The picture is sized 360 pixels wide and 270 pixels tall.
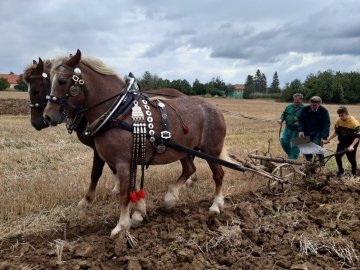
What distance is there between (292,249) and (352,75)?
65.6 meters

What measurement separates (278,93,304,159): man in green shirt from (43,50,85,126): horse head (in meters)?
5.69

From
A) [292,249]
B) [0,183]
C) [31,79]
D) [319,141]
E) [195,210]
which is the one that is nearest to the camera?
[292,249]

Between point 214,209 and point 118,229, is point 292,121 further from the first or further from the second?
point 118,229

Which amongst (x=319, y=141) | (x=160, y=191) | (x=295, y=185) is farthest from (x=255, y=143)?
(x=160, y=191)

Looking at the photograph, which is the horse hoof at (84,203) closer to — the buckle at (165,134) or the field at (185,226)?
the field at (185,226)

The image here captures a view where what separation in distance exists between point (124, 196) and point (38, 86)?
188cm

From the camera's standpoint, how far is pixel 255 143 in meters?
12.6

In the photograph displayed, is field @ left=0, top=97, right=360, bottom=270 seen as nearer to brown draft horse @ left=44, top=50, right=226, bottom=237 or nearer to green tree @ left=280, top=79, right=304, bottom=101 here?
brown draft horse @ left=44, top=50, right=226, bottom=237

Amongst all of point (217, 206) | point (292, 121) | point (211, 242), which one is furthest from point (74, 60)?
point (292, 121)

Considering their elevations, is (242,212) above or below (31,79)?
below

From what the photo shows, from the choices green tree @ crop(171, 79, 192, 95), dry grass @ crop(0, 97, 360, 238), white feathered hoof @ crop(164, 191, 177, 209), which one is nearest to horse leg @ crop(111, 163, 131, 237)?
dry grass @ crop(0, 97, 360, 238)

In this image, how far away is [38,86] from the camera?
5.32 metres

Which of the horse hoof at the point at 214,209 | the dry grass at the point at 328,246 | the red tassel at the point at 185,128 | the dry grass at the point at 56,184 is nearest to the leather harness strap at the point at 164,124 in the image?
the red tassel at the point at 185,128

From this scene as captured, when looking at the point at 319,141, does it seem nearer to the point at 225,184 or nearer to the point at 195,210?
the point at 225,184
